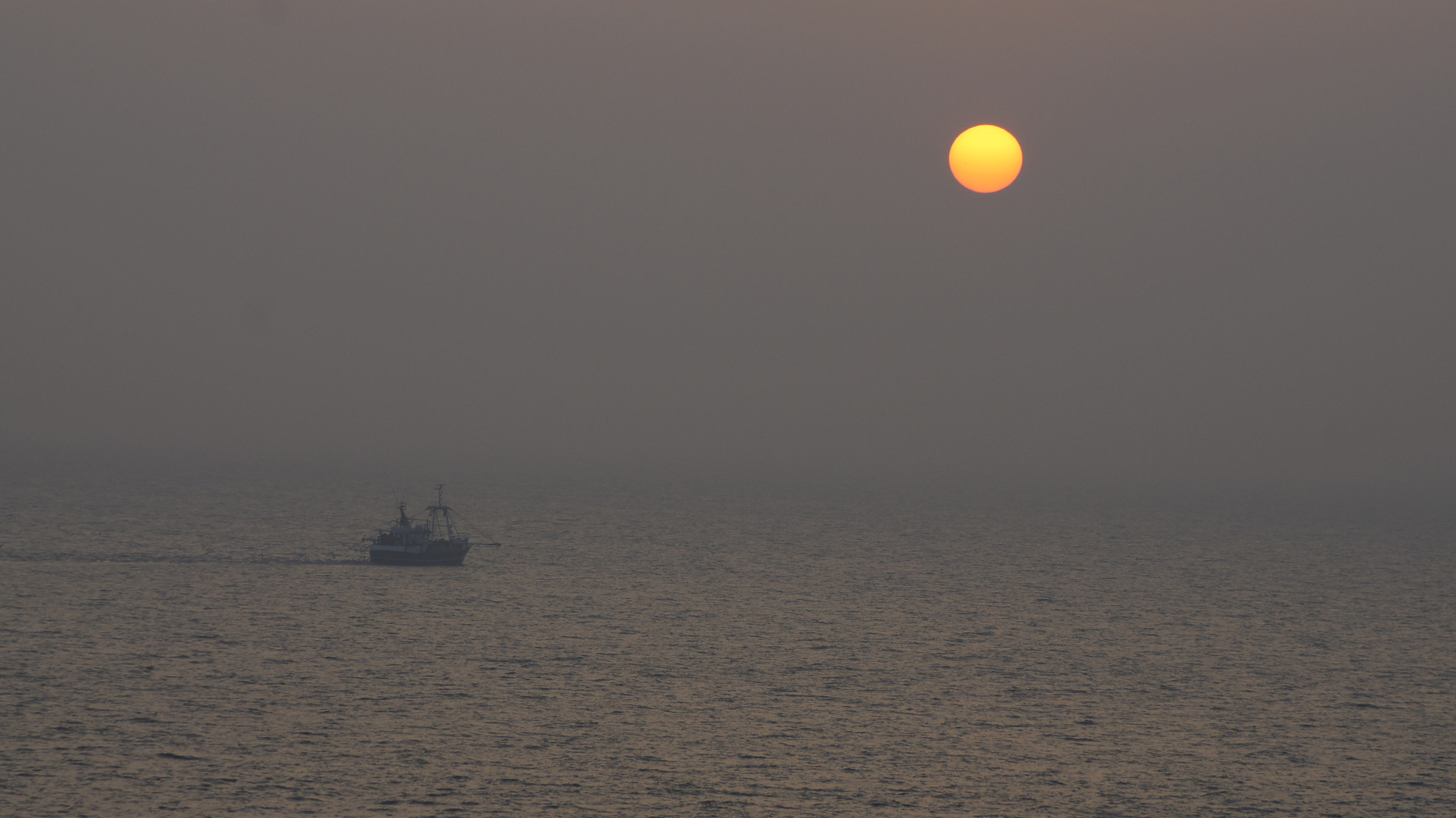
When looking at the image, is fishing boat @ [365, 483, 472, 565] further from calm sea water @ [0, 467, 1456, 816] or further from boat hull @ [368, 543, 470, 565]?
calm sea water @ [0, 467, 1456, 816]

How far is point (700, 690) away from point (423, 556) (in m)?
63.3

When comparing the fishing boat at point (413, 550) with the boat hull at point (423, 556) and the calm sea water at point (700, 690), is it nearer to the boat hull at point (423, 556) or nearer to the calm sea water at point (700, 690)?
the boat hull at point (423, 556)

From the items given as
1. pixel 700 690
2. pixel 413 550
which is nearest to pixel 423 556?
pixel 413 550

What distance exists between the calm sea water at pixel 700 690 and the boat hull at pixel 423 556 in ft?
4.50

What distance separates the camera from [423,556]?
12406 cm

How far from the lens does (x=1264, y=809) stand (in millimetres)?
50438

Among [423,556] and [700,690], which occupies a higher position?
[423,556]

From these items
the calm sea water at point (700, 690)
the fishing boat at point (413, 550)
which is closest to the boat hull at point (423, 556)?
the fishing boat at point (413, 550)

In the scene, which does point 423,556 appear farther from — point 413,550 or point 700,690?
point 700,690

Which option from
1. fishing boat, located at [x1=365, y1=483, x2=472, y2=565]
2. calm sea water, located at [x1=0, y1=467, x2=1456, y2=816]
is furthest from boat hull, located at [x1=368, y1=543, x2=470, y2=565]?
calm sea water, located at [x1=0, y1=467, x2=1456, y2=816]

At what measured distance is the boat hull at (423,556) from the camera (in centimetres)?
12325

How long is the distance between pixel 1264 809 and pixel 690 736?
90.5 feet

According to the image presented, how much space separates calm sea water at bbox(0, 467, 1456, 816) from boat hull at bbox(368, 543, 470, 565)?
1373mm

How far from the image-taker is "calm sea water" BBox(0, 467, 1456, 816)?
2040 inches
